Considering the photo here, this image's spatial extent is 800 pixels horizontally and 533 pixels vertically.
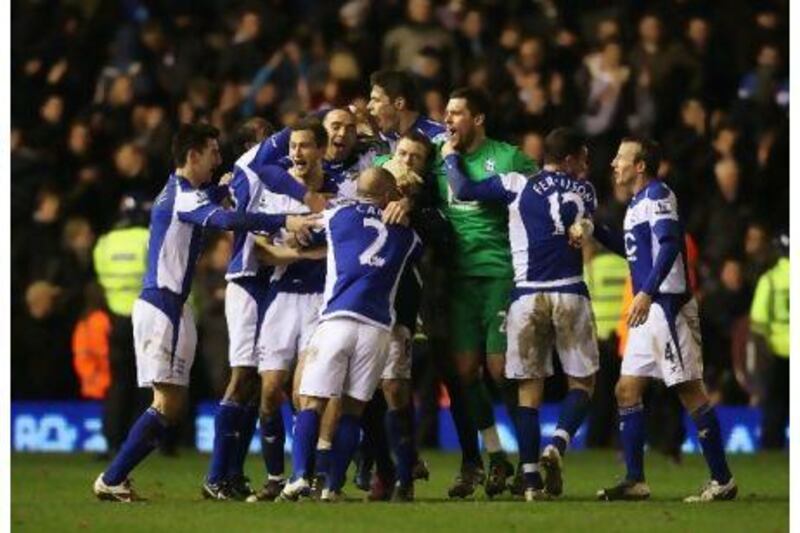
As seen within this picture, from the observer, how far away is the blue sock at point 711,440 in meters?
15.5

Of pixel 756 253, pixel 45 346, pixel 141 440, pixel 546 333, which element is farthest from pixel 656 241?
pixel 45 346

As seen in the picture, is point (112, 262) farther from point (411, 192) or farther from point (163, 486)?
point (411, 192)

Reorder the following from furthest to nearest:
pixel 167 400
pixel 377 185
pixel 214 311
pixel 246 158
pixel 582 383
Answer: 1. pixel 214 311
2. pixel 246 158
3. pixel 582 383
4. pixel 167 400
5. pixel 377 185

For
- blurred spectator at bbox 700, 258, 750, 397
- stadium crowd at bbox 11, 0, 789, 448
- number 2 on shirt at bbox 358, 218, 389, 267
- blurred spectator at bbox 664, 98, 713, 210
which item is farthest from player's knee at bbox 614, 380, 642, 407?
blurred spectator at bbox 664, 98, 713, 210

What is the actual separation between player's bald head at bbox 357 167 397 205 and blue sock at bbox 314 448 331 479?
50.5 inches

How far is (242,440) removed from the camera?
52.2 ft

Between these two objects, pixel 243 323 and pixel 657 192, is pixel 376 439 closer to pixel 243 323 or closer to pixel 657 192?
pixel 243 323

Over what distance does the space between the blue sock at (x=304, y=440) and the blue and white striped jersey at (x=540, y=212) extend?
1.48m

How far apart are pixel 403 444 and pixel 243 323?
3.72 ft

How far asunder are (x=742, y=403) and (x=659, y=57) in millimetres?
3237

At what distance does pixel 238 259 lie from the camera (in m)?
15.9

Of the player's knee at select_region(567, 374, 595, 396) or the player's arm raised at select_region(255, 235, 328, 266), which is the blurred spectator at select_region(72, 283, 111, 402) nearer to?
the player's arm raised at select_region(255, 235, 328, 266)

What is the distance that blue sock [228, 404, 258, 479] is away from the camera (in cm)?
1584

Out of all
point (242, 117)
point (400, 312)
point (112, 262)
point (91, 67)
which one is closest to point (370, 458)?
point (400, 312)
